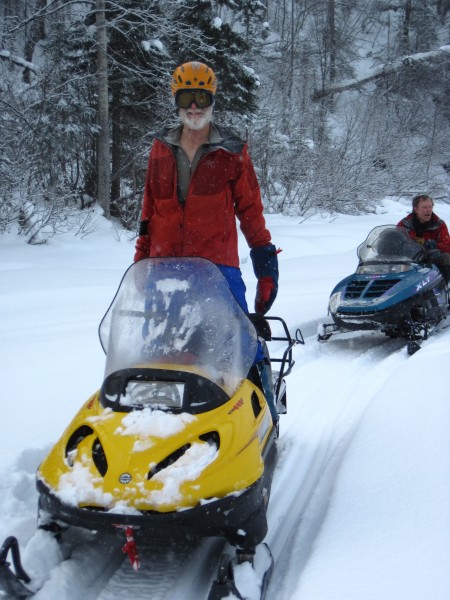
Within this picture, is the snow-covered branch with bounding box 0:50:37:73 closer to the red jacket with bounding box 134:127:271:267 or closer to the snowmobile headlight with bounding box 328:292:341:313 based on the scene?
the snowmobile headlight with bounding box 328:292:341:313

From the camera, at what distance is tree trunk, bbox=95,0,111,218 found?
41.4ft

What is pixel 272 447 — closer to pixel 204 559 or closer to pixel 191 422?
pixel 204 559

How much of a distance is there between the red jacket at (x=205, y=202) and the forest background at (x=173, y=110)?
774cm

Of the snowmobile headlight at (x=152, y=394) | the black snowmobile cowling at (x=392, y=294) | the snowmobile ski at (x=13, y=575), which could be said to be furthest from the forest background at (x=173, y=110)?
the snowmobile ski at (x=13, y=575)

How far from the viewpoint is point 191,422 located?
2.21 metres

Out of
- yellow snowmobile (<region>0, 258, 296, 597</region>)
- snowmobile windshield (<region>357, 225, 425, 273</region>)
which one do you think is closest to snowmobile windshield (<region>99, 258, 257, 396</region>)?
yellow snowmobile (<region>0, 258, 296, 597</region>)

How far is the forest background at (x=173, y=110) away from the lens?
1187 centimetres

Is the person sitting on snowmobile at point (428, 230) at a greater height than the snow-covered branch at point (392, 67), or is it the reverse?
the snow-covered branch at point (392, 67)

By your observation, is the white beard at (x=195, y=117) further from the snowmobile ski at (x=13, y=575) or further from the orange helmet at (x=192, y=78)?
the snowmobile ski at (x=13, y=575)

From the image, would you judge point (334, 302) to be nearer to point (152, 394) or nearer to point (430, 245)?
point (430, 245)

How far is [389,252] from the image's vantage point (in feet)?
21.6

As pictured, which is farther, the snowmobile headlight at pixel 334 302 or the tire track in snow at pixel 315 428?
the snowmobile headlight at pixel 334 302

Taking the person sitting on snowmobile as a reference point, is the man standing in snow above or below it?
above

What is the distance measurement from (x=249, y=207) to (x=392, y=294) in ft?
11.5
